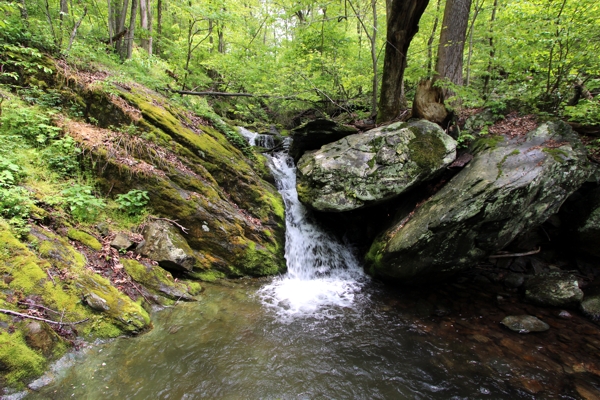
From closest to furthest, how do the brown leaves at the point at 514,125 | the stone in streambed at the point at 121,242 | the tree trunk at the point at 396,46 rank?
1. the stone in streambed at the point at 121,242
2. the brown leaves at the point at 514,125
3. the tree trunk at the point at 396,46

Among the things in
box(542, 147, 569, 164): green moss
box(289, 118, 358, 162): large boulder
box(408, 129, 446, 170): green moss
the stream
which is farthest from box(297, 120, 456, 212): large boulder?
the stream

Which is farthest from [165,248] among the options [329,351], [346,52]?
[346,52]

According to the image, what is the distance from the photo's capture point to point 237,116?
15.2m

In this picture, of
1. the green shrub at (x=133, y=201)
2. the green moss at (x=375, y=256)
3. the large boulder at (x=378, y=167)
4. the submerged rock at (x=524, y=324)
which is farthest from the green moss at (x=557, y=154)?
the green shrub at (x=133, y=201)

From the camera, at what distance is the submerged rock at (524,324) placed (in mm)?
5238

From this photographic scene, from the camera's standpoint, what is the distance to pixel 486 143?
6.60m

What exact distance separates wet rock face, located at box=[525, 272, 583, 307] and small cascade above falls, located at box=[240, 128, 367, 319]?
3780mm

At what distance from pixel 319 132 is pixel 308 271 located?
14.7 feet

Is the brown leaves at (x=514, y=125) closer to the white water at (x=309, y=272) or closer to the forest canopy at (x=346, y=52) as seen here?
the forest canopy at (x=346, y=52)

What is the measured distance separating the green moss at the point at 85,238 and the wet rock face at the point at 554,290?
9.08 m

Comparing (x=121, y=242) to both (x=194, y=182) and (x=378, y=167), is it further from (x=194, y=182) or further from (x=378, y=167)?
(x=378, y=167)


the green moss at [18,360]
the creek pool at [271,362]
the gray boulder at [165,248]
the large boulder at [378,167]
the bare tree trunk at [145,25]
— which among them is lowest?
the creek pool at [271,362]

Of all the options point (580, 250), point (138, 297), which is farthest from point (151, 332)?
point (580, 250)

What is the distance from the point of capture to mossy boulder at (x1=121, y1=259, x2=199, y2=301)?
494 cm
